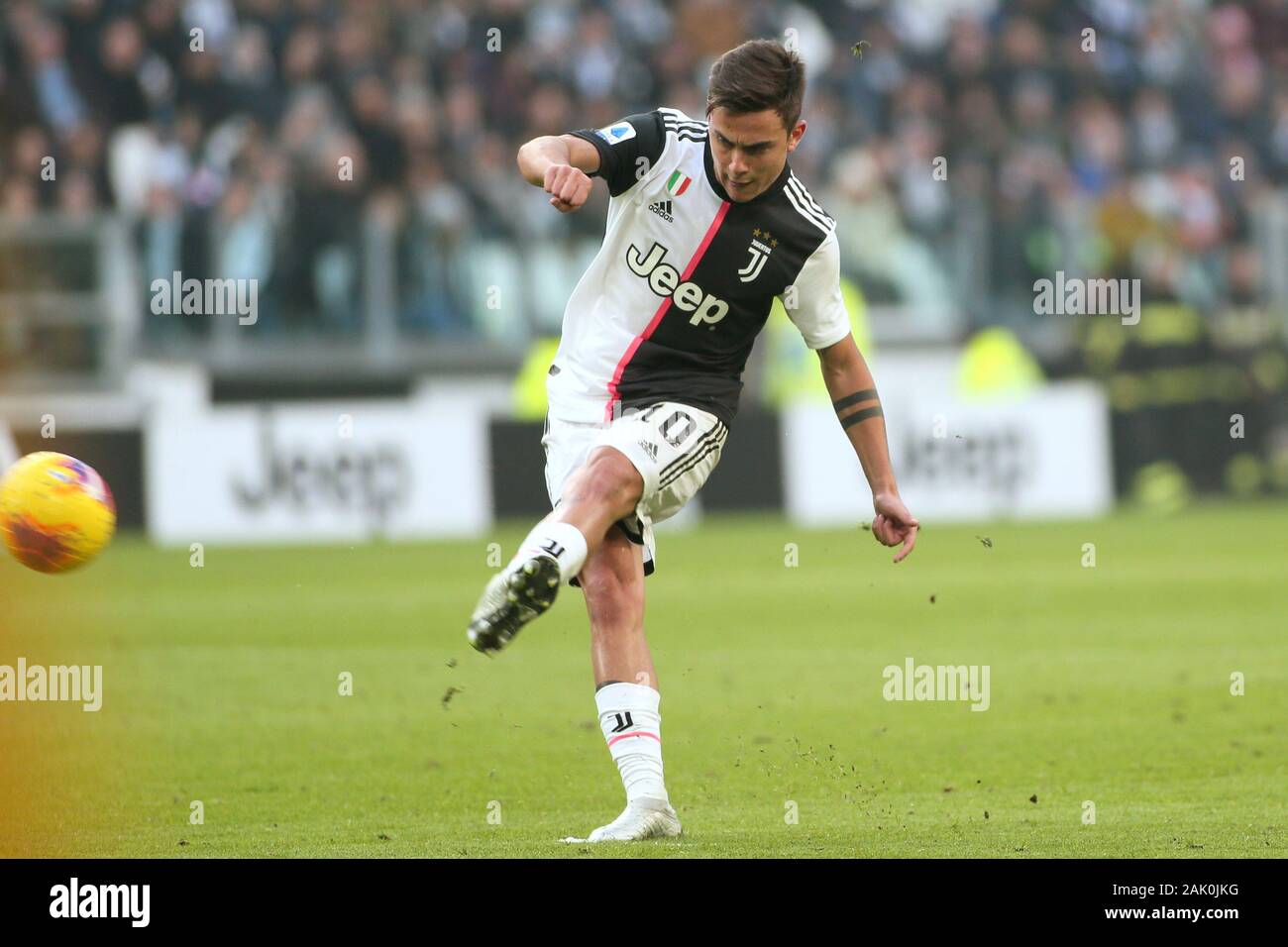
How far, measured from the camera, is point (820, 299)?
616 cm

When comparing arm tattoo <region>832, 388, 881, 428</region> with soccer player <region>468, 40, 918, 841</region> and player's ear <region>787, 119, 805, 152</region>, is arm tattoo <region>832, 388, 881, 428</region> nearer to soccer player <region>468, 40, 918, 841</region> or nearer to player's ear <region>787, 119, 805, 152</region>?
soccer player <region>468, 40, 918, 841</region>

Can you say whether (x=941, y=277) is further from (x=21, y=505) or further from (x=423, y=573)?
(x=21, y=505)

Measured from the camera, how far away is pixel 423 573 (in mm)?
14508

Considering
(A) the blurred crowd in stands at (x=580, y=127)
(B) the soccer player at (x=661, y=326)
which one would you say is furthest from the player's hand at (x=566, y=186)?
(A) the blurred crowd in stands at (x=580, y=127)

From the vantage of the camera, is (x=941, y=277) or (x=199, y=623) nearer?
(x=199, y=623)

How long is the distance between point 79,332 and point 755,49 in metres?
13.7

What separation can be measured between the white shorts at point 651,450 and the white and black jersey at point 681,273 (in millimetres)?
56

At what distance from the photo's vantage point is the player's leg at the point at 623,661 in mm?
5910

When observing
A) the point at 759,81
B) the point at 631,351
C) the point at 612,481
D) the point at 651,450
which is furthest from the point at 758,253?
the point at 612,481

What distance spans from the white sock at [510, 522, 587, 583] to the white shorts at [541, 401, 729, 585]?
413 millimetres

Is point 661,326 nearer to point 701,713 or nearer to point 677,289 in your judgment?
point 677,289

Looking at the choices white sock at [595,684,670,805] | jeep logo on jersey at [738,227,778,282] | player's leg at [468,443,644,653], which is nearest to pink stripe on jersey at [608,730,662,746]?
white sock at [595,684,670,805]

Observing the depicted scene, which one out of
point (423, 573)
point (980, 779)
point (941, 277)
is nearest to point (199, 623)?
point (423, 573)
